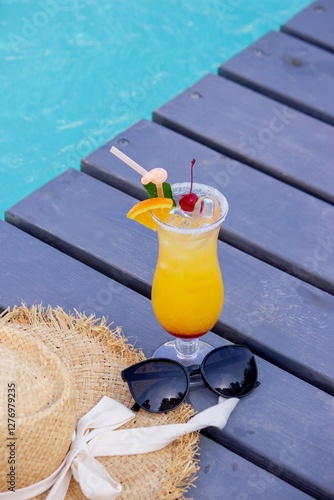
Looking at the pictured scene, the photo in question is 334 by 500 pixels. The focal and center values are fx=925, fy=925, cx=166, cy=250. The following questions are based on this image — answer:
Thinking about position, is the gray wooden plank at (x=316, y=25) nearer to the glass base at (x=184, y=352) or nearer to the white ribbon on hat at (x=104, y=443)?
the glass base at (x=184, y=352)

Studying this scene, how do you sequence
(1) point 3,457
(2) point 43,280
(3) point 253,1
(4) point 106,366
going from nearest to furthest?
(1) point 3,457
(4) point 106,366
(2) point 43,280
(3) point 253,1

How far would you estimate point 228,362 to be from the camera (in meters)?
2.06

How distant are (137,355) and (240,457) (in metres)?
0.33

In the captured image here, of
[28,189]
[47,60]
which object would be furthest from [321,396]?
[47,60]

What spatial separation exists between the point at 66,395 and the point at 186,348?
0.43 metres

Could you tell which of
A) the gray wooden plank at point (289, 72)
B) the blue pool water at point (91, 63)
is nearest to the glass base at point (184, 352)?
the gray wooden plank at point (289, 72)

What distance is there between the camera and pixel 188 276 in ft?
6.43

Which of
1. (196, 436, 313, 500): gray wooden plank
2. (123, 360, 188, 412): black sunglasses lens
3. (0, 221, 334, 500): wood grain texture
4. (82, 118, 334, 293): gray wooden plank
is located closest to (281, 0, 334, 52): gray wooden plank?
(82, 118, 334, 293): gray wooden plank

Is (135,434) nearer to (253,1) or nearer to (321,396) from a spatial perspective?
(321,396)

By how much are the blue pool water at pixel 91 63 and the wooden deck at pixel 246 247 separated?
115cm

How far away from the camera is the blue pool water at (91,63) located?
3.99 meters

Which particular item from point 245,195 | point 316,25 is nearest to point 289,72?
point 316,25

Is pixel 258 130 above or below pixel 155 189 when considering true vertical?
below

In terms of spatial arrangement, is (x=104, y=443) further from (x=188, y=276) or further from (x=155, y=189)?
(x=155, y=189)
